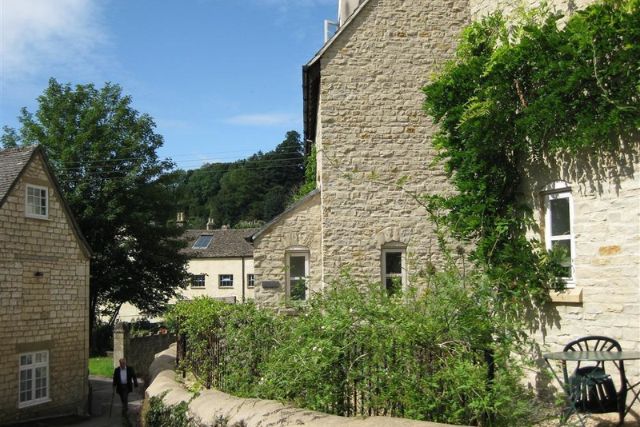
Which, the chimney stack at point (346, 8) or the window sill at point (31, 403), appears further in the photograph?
the window sill at point (31, 403)

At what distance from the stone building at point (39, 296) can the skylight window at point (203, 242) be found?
3054 cm

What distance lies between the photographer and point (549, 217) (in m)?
9.09

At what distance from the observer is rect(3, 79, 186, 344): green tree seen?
117 feet

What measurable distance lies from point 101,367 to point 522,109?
26492 mm

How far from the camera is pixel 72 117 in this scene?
37.7 m

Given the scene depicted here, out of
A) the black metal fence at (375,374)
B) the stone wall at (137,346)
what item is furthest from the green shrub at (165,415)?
the stone wall at (137,346)

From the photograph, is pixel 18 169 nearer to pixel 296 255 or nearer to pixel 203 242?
pixel 296 255

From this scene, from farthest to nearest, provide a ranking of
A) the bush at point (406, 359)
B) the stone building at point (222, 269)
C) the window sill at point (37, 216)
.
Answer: the stone building at point (222, 269) → the window sill at point (37, 216) → the bush at point (406, 359)

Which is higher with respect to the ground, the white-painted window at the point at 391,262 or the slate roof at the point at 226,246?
the slate roof at the point at 226,246

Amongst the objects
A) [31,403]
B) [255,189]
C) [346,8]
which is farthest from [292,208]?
[255,189]

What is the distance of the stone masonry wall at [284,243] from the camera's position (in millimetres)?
15031

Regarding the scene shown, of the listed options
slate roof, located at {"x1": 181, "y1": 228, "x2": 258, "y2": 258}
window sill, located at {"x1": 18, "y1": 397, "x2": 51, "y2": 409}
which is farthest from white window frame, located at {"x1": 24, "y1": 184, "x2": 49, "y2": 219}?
slate roof, located at {"x1": 181, "y1": 228, "x2": 258, "y2": 258}

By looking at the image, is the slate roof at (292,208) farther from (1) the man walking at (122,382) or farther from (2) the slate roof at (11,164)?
(2) the slate roof at (11,164)

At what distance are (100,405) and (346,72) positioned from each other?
1488 centimetres
